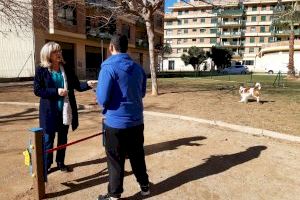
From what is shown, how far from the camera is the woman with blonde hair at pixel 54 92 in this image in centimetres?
431

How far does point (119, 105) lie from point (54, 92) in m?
1.14

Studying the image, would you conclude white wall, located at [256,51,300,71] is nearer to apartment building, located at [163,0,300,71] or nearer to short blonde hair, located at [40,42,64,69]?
apartment building, located at [163,0,300,71]

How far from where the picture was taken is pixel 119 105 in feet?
11.8

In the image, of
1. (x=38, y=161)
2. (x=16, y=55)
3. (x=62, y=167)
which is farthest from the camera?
(x=16, y=55)

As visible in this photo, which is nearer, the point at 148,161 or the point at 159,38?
the point at 148,161

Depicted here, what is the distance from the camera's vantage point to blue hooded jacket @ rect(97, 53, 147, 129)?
3.47 metres

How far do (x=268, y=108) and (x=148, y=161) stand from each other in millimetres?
7088

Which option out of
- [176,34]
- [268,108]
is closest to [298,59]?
[176,34]

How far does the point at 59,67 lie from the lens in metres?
4.49

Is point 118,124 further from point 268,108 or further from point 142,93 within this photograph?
point 268,108

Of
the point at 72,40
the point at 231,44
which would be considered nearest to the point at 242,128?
the point at 72,40

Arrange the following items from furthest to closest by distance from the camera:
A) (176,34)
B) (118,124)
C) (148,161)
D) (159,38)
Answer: (176,34), (159,38), (148,161), (118,124)

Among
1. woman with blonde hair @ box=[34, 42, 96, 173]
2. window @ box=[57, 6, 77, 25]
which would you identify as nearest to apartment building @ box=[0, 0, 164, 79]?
window @ box=[57, 6, 77, 25]

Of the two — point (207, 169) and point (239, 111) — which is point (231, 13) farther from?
point (207, 169)
